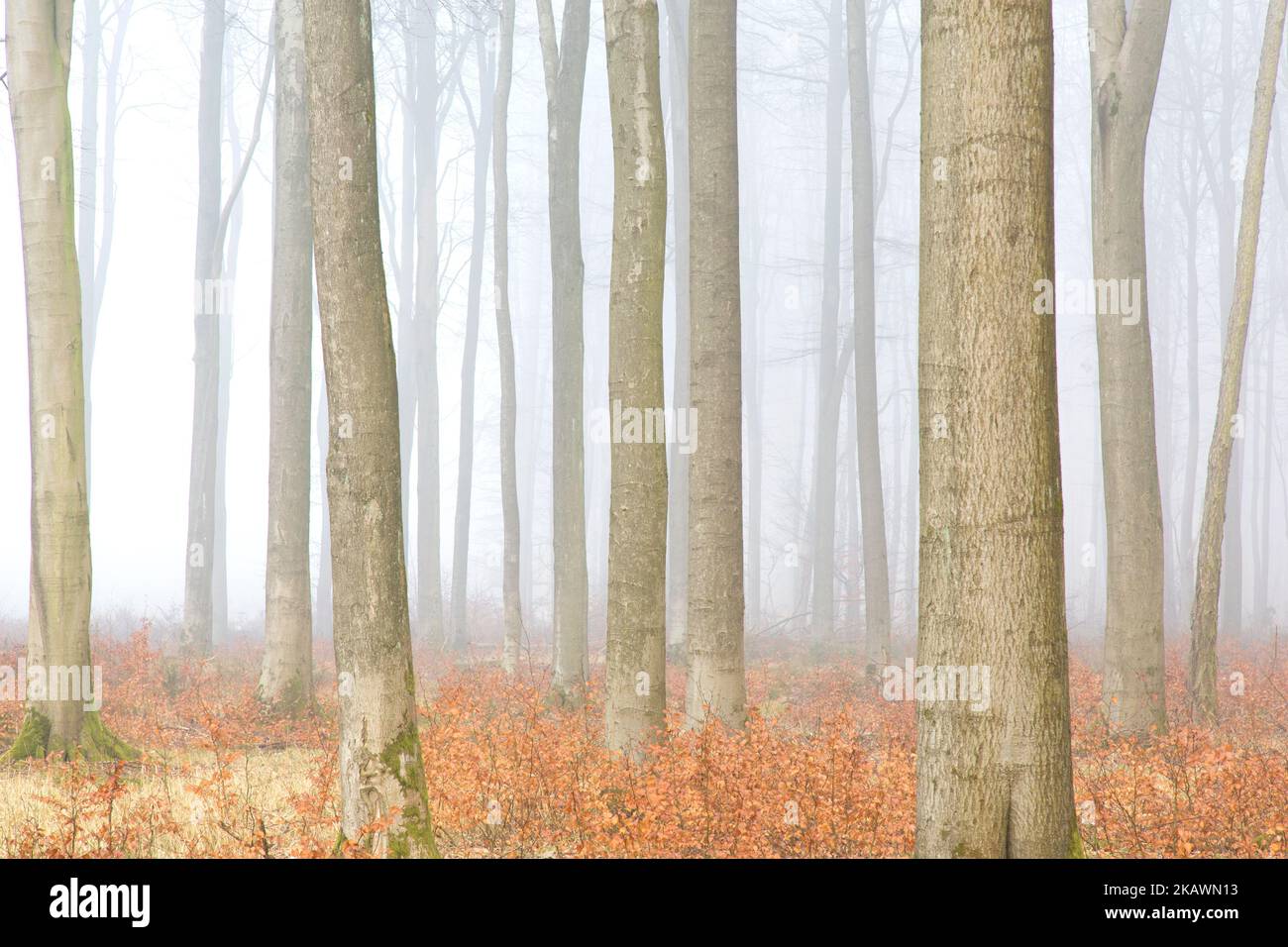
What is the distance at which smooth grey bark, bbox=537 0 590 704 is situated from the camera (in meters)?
12.2

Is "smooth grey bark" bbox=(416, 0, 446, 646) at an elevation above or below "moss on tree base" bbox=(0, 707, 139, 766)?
above

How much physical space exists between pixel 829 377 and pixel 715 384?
45.5 feet

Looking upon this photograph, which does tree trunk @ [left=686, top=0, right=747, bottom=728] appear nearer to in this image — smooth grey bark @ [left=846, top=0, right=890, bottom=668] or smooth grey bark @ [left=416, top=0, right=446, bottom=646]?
smooth grey bark @ [left=846, top=0, right=890, bottom=668]

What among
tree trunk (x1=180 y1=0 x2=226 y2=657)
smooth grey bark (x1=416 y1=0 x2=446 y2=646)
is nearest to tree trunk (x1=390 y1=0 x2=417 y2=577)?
smooth grey bark (x1=416 y1=0 x2=446 y2=646)

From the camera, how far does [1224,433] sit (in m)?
9.75

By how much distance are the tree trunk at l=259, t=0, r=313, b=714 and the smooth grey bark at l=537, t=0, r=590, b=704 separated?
9.13 feet

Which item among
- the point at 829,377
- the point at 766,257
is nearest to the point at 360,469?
the point at 829,377

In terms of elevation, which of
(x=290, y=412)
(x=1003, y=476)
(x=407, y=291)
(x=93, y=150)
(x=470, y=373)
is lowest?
(x=1003, y=476)

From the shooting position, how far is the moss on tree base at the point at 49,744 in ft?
24.8

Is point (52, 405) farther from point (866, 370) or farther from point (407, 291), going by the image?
point (407, 291)

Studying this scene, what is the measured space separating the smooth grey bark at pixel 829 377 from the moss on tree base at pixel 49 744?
41.7ft

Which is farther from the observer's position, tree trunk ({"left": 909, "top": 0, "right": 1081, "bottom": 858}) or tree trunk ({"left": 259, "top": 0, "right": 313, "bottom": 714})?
tree trunk ({"left": 259, "top": 0, "right": 313, "bottom": 714})

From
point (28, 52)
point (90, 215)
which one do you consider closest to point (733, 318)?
point (28, 52)
